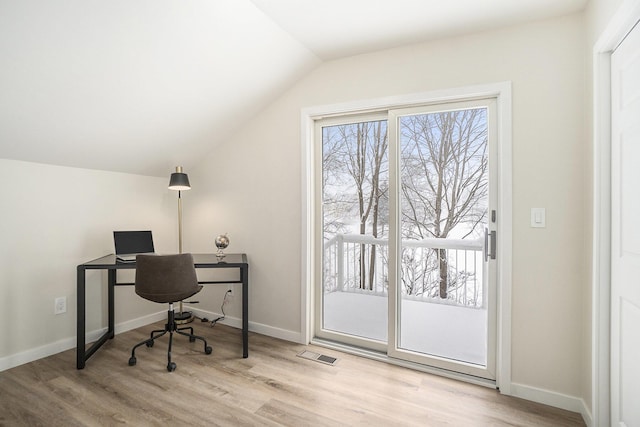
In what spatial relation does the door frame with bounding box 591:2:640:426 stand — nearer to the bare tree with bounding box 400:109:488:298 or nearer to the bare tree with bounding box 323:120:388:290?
the bare tree with bounding box 400:109:488:298

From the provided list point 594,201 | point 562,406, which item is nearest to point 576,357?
point 562,406

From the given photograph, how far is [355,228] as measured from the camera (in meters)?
2.87

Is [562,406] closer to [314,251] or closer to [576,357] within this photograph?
[576,357]

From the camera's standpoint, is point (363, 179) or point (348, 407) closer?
point (348, 407)

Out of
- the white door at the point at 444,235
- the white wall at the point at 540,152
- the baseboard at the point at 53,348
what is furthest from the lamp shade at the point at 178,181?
the white door at the point at 444,235

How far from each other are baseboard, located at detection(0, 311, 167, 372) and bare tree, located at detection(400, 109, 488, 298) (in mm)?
2811

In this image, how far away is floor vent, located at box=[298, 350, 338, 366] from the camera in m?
2.62

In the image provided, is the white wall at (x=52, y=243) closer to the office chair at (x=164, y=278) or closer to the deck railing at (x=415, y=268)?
the office chair at (x=164, y=278)

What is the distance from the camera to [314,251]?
2994 millimetres

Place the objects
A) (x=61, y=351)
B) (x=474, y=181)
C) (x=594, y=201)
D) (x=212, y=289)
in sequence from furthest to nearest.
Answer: (x=212, y=289) < (x=61, y=351) < (x=474, y=181) < (x=594, y=201)

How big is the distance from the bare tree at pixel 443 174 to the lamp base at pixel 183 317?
7.99 feet

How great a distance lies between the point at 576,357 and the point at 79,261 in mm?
3820

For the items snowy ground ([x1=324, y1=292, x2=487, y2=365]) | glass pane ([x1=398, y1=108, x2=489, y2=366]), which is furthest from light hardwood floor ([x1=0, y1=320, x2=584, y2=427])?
glass pane ([x1=398, y1=108, x2=489, y2=366])

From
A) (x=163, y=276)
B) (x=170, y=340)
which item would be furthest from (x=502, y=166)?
(x=170, y=340)
